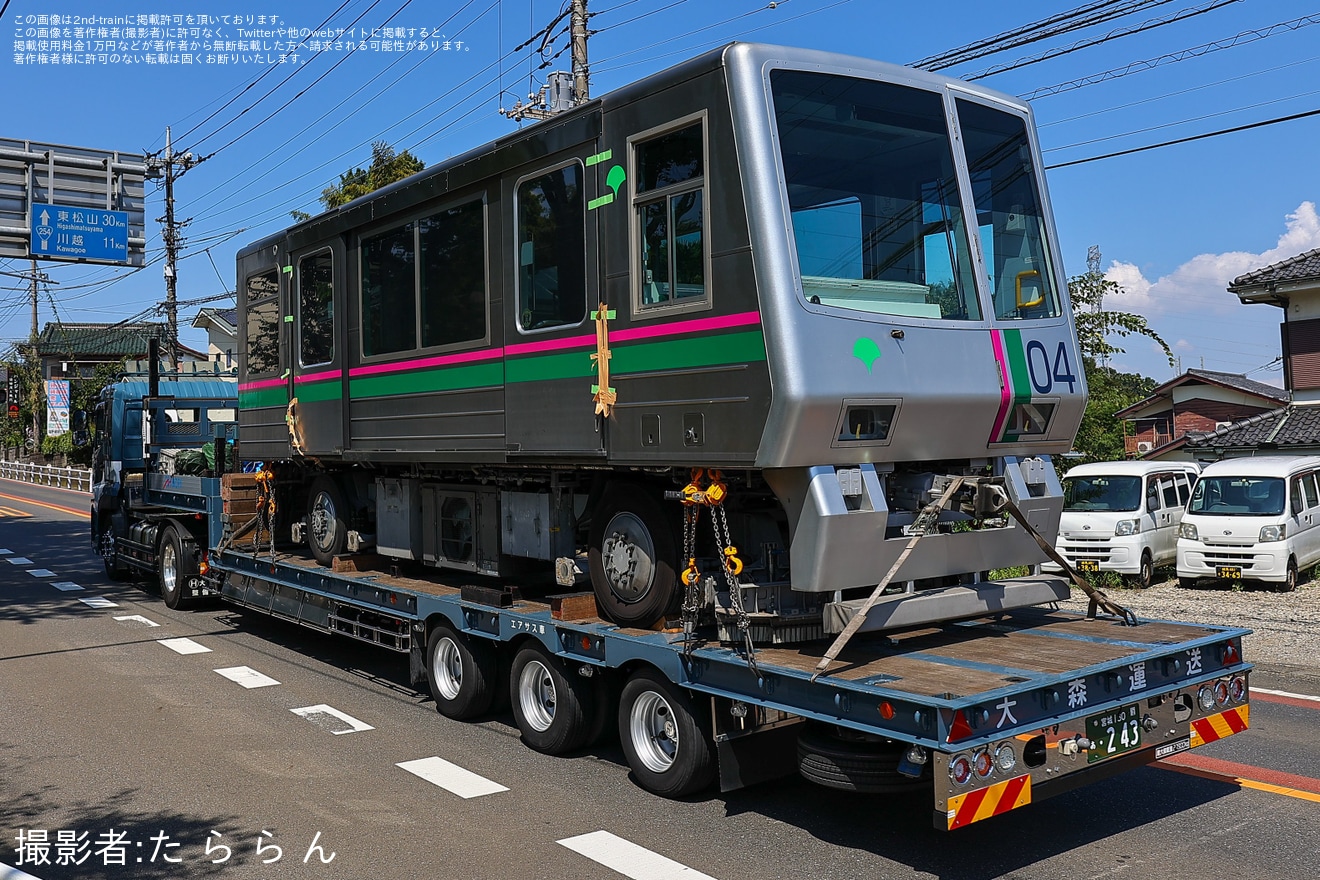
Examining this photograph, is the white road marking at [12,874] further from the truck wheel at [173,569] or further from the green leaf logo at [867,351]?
the truck wheel at [173,569]

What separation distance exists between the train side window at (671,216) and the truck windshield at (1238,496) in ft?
41.3

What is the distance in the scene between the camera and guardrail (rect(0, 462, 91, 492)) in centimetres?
4303

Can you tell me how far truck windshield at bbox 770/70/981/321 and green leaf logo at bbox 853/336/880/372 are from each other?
19cm

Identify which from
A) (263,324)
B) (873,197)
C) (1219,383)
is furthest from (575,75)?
(1219,383)

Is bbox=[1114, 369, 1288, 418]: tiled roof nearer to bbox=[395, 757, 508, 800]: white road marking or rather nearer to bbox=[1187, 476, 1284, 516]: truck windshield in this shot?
bbox=[1187, 476, 1284, 516]: truck windshield

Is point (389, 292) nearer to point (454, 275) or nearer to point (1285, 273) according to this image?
point (454, 275)

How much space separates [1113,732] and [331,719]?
222 inches

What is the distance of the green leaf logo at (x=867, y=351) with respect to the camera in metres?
5.72

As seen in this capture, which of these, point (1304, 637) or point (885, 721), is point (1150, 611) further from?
point (885, 721)

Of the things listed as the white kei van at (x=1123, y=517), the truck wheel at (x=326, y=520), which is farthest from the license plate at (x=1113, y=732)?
the white kei van at (x=1123, y=517)

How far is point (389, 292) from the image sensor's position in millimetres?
9297

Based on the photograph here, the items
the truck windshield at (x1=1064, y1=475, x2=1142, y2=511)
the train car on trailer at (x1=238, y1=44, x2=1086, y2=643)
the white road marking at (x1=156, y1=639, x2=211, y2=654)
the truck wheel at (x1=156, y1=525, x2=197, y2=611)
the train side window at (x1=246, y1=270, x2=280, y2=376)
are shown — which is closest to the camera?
the train car on trailer at (x1=238, y1=44, x2=1086, y2=643)

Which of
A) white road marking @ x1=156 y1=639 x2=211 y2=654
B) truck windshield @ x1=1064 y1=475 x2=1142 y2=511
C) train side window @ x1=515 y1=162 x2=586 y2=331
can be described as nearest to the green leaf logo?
train side window @ x1=515 y1=162 x2=586 y2=331

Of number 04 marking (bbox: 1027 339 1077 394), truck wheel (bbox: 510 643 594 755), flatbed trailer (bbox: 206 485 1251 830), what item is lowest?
truck wheel (bbox: 510 643 594 755)
